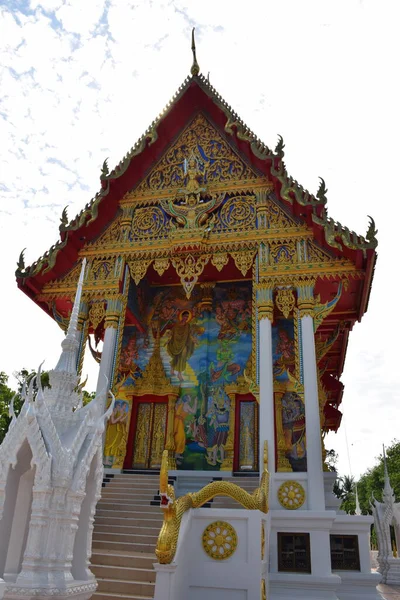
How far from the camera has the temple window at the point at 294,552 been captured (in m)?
6.47

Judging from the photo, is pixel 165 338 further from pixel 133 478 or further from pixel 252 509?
pixel 252 509

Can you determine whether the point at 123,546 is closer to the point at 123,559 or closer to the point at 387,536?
the point at 123,559

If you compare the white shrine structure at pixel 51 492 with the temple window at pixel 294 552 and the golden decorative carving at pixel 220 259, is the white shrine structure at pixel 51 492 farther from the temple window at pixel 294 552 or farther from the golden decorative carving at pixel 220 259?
the golden decorative carving at pixel 220 259

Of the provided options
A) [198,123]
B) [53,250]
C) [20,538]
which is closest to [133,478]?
[53,250]

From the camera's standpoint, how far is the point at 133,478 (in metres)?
8.36

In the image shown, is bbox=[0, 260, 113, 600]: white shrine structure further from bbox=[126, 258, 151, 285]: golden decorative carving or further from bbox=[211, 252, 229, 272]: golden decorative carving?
bbox=[126, 258, 151, 285]: golden decorative carving

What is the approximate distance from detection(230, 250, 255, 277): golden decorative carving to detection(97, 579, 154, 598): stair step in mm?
5370

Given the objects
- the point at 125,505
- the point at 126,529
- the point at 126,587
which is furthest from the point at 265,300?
the point at 126,587

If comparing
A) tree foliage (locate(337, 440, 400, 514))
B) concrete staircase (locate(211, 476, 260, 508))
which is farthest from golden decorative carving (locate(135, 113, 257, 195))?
tree foliage (locate(337, 440, 400, 514))

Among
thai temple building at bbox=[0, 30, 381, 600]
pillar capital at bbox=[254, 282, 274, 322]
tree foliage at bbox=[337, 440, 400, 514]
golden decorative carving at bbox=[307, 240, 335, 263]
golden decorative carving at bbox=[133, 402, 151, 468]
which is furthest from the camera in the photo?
tree foliage at bbox=[337, 440, 400, 514]

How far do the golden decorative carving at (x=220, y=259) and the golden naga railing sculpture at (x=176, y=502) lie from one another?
12.9ft

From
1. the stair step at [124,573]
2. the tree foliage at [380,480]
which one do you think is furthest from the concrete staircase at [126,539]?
the tree foliage at [380,480]

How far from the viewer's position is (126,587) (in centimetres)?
502

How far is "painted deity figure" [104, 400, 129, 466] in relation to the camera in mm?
9594
